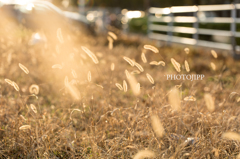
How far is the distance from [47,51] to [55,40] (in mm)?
966

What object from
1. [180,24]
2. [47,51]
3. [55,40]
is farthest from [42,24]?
[180,24]

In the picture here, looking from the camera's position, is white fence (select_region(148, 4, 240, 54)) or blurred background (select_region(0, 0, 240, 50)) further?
blurred background (select_region(0, 0, 240, 50))

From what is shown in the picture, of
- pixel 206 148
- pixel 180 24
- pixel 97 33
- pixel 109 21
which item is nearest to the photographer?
pixel 206 148

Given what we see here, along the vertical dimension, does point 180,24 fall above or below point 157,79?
above

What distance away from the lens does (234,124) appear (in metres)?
2.11

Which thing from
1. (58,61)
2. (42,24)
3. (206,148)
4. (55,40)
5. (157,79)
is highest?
(42,24)

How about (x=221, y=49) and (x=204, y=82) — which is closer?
(x=204, y=82)

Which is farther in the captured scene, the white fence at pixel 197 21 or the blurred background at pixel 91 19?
the blurred background at pixel 91 19

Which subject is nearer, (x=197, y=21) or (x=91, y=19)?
(x=197, y=21)

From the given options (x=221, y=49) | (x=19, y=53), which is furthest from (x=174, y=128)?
(x=221, y=49)

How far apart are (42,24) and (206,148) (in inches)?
258

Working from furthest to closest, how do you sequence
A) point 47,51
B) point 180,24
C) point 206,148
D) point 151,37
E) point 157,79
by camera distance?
point 180,24, point 151,37, point 47,51, point 157,79, point 206,148

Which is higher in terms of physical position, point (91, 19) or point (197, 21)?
point (91, 19)

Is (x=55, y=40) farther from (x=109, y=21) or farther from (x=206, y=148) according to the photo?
(x=109, y=21)
